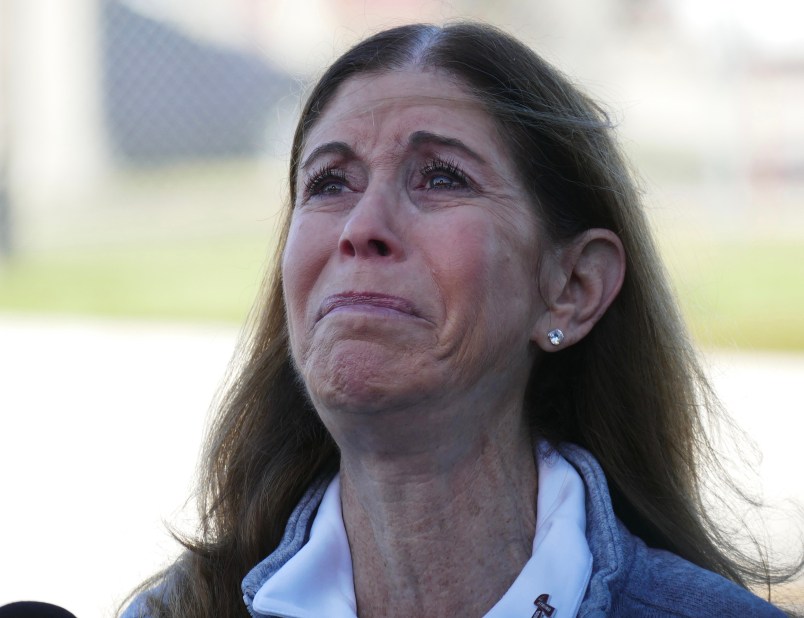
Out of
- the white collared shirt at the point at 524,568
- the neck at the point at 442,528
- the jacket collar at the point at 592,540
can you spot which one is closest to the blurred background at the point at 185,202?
the jacket collar at the point at 592,540

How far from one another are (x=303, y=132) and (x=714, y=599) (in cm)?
145

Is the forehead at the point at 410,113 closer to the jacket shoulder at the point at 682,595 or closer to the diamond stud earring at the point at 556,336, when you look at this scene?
the diamond stud earring at the point at 556,336

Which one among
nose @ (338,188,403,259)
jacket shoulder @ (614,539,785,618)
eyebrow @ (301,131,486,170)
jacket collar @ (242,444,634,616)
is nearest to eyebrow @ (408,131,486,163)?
eyebrow @ (301,131,486,170)

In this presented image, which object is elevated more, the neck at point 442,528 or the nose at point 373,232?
the nose at point 373,232

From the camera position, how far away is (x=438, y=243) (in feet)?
7.25

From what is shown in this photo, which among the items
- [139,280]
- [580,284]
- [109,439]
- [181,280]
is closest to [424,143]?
[580,284]

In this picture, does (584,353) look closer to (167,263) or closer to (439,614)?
(439,614)

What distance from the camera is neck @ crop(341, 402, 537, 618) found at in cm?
227

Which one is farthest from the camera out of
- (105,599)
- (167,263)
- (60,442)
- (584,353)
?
(167,263)

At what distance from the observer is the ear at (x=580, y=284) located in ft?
7.97

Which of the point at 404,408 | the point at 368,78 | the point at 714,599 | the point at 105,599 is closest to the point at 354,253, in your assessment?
the point at 404,408

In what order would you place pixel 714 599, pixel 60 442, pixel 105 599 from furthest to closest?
pixel 60 442 → pixel 105 599 → pixel 714 599

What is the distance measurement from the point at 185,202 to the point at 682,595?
10829 mm

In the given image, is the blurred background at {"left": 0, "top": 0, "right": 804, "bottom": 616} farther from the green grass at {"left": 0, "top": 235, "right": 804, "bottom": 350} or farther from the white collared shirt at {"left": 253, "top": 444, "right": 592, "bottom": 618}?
the white collared shirt at {"left": 253, "top": 444, "right": 592, "bottom": 618}
